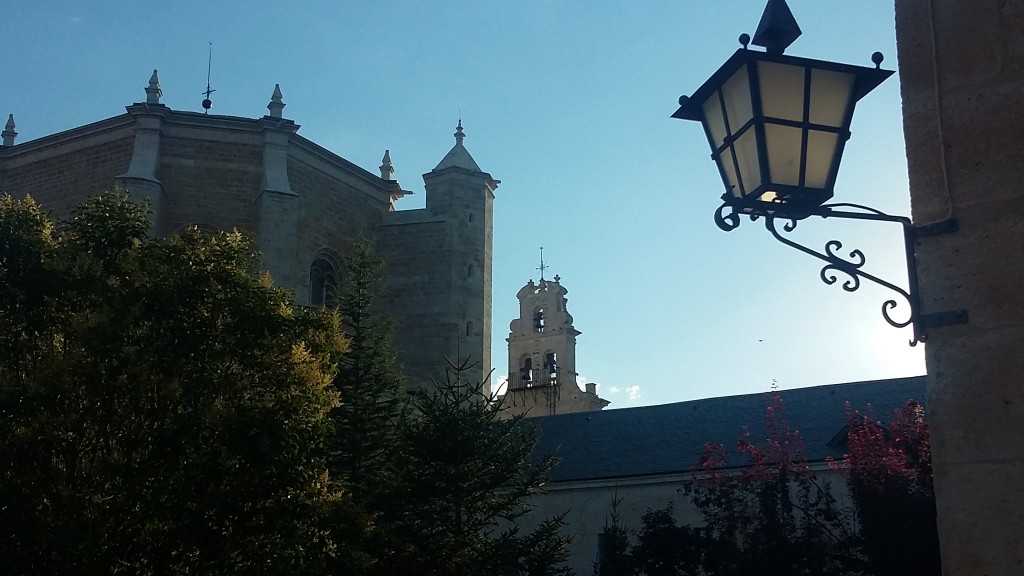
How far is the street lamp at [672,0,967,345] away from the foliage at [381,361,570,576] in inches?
432

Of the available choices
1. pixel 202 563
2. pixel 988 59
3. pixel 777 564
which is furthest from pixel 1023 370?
pixel 777 564

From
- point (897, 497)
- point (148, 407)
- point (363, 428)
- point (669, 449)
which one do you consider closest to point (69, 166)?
point (363, 428)

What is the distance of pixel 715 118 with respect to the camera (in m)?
3.96

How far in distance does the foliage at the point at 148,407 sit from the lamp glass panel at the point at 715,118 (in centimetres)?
745

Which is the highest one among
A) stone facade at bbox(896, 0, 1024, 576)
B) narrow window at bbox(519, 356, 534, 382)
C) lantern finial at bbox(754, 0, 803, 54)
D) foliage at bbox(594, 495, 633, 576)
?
narrow window at bbox(519, 356, 534, 382)

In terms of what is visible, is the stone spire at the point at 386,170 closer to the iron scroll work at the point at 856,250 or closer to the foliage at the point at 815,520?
the foliage at the point at 815,520

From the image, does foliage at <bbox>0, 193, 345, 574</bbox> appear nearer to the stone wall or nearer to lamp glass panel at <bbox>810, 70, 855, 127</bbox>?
lamp glass panel at <bbox>810, 70, 855, 127</bbox>

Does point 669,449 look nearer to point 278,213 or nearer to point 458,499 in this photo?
point 458,499

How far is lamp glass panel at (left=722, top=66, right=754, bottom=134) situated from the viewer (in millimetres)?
3700

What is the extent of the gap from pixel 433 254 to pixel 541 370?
40.9 feet

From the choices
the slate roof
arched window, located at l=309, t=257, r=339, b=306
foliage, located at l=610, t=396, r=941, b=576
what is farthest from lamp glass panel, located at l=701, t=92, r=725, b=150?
arched window, located at l=309, t=257, r=339, b=306

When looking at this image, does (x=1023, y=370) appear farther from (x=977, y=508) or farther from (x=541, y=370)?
(x=541, y=370)

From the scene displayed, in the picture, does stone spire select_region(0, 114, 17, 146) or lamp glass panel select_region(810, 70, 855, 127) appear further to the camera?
stone spire select_region(0, 114, 17, 146)

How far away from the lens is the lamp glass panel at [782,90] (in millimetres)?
3678
